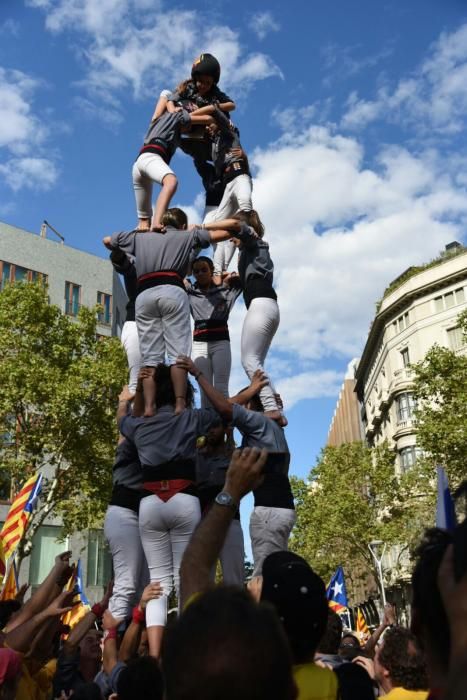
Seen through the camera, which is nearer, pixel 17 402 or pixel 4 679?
pixel 4 679

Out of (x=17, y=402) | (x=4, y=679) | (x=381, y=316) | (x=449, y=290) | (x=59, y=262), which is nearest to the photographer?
(x=4, y=679)

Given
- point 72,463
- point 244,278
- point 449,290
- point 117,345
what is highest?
point 449,290

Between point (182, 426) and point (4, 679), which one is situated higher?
point (182, 426)

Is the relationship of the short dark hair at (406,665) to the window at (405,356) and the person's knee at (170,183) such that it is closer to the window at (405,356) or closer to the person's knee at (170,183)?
the person's knee at (170,183)

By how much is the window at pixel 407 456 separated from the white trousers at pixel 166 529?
50231 millimetres

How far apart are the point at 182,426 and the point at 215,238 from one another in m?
2.29

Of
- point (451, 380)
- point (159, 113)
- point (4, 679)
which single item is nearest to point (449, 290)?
point (451, 380)

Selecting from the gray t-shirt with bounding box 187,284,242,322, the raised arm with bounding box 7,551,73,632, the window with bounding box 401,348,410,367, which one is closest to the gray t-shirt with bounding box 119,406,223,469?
the raised arm with bounding box 7,551,73,632

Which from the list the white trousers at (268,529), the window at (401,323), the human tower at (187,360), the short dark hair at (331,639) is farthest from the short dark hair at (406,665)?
the window at (401,323)

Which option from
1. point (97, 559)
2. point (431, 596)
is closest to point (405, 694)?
point (431, 596)

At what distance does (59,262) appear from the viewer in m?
46.5

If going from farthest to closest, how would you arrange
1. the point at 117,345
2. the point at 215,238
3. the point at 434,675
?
the point at 117,345
the point at 215,238
the point at 434,675

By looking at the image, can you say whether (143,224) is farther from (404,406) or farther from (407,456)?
(404,406)

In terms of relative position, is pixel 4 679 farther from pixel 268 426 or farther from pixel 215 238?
pixel 215 238
